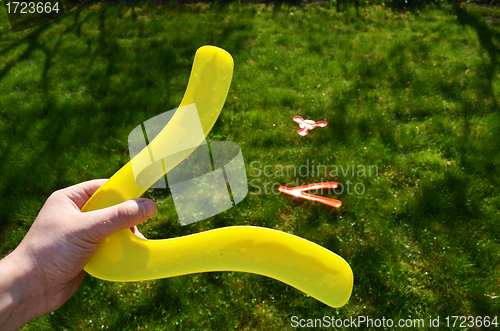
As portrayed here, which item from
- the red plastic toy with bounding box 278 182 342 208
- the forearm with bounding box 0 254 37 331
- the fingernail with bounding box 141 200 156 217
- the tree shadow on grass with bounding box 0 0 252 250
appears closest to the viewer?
the forearm with bounding box 0 254 37 331

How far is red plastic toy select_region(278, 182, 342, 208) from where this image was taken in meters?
2.38

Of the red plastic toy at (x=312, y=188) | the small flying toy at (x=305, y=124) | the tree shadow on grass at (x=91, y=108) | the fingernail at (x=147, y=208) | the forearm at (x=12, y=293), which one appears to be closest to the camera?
the forearm at (x=12, y=293)

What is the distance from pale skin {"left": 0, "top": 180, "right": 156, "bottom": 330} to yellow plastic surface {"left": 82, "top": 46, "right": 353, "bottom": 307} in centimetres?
10

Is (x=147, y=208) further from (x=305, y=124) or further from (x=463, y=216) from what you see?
(x=463, y=216)

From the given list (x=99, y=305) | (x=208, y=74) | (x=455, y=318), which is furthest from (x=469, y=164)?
(x=99, y=305)

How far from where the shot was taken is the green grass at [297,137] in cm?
194

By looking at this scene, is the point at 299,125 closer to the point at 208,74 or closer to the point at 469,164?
the point at 469,164

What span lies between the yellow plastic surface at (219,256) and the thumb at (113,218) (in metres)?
0.10

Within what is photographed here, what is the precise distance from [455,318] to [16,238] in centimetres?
309

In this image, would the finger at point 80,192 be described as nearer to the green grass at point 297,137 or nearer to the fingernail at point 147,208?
the fingernail at point 147,208

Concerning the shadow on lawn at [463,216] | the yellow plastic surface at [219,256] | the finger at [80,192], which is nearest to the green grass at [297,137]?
the shadow on lawn at [463,216]

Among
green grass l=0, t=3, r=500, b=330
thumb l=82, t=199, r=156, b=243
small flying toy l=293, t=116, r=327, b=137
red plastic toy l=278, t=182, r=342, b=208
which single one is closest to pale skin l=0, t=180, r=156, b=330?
thumb l=82, t=199, r=156, b=243

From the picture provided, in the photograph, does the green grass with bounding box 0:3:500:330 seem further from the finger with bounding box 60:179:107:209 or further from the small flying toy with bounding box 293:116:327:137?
the finger with bounding box 60:179:107:209

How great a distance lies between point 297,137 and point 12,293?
2.35 meters
